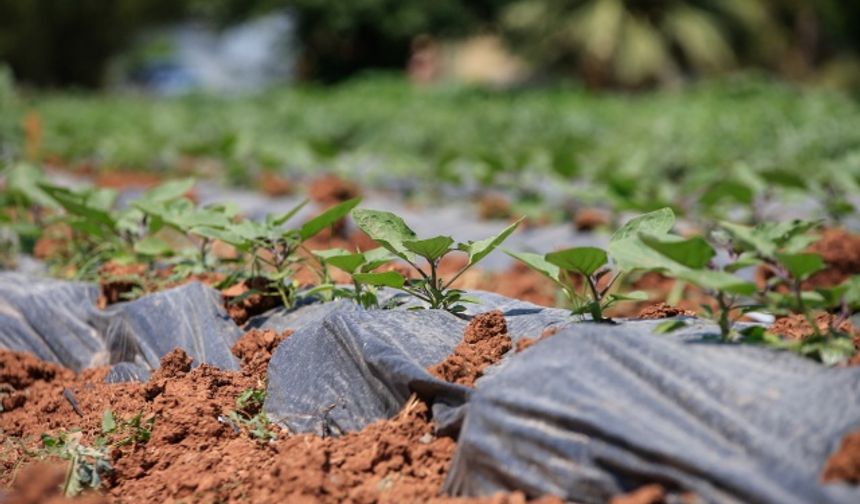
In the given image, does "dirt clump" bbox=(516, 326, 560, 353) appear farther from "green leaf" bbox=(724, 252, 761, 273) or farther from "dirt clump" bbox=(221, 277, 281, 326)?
"dirt clump" bbox=(221, 277, 281, 326)

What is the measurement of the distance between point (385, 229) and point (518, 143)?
6915mm

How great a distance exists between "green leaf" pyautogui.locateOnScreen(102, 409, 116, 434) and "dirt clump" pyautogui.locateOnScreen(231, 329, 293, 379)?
0.32 m

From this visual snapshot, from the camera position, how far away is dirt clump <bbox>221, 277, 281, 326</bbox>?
2527mm

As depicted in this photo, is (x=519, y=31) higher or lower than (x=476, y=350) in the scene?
lower

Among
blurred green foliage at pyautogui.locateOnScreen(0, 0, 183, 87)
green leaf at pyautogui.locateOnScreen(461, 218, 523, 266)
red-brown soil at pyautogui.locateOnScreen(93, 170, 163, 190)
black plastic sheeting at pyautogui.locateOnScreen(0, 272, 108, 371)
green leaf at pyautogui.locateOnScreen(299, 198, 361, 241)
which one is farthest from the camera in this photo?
blurred green foliage at pyautogui.locateOnScreen(0, 0, 183, 87)

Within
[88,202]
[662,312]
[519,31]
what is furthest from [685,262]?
[519,31]

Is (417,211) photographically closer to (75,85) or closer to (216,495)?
(216,495)

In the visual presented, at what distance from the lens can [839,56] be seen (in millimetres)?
26156

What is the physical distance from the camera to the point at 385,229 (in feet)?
7.17

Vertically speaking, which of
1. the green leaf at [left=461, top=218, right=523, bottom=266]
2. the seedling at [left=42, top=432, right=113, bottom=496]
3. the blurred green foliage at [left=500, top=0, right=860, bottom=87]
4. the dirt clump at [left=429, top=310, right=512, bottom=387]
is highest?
the green leaf at [left=461, top=218, right=523, bottom=266]

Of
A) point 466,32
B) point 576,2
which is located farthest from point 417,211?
point 576,2

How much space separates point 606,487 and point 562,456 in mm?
84

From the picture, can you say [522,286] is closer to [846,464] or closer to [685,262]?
[685,262]

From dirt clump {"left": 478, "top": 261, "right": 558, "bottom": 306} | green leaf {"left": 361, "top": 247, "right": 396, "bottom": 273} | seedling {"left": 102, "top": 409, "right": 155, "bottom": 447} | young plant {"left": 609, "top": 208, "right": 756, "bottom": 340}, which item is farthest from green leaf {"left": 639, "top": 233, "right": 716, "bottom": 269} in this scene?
dirt clump {"left": 478, "top": 261, "right": 558, "bottom": 306}
